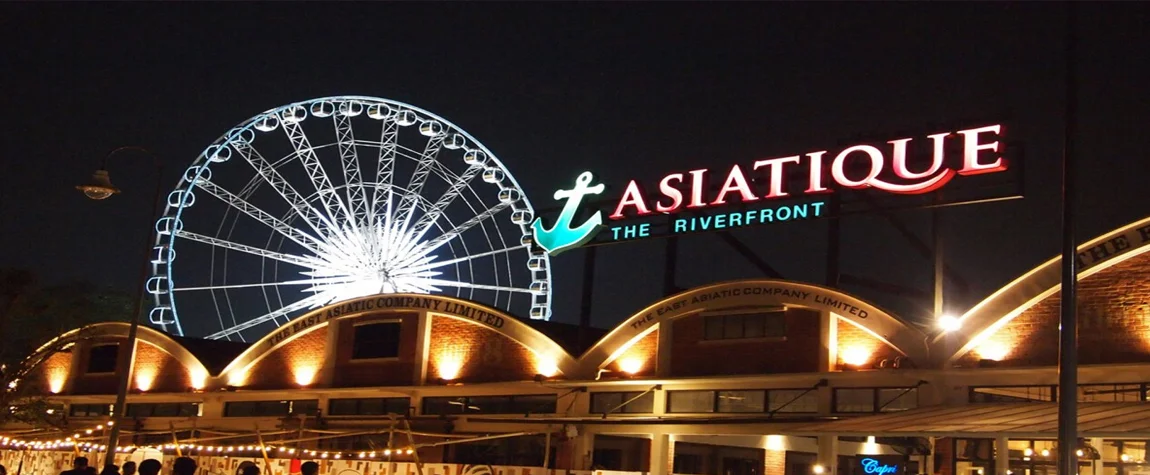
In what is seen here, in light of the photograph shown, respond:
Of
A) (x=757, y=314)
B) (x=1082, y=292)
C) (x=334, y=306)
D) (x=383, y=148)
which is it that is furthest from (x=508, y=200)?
(x=1082, y=292)

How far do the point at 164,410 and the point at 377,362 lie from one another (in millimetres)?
10950

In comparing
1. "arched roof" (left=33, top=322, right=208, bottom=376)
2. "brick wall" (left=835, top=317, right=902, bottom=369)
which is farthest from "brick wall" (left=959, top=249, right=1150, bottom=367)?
"arched roof" (left=33, top=322, right=208, bottom=376)

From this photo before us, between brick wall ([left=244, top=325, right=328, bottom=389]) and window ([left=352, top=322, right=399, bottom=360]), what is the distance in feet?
4.23

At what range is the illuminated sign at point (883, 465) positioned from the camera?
21094 millimetres

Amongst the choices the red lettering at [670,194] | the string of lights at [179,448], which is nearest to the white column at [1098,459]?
the red lettering at [670,194]

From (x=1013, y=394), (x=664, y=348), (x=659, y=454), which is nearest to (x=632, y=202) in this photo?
(x=664, y=348)

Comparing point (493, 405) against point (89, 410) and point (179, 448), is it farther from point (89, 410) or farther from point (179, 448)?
point (89, 410)

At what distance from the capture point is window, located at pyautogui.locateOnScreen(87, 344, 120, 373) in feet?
147

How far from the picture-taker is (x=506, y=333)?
3281cm

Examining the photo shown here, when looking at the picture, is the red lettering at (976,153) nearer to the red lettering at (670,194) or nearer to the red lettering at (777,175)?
the red lettering at (777,175)

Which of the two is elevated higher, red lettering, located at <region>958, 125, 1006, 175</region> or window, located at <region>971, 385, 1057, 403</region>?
red lettering, located at <region>958, 125, 1006, 175</region>

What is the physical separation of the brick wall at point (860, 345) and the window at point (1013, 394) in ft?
5.69

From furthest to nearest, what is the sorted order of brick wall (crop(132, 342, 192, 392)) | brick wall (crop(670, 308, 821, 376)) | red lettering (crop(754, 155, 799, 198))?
1. brick wall (crop(132, 342, 192, 392))
2. red lettering (crop(754, 155, 799, 198))
3. brick wall (crop(670, 308, 821, 376))

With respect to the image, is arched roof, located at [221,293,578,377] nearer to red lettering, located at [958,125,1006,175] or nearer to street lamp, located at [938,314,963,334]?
street lamp, located at [938,314,963,334]
